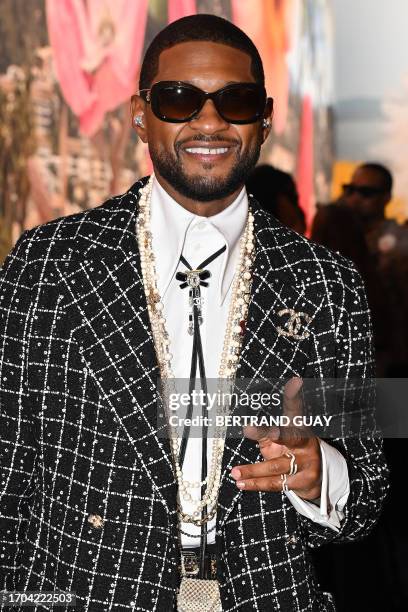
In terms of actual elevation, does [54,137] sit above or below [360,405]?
above

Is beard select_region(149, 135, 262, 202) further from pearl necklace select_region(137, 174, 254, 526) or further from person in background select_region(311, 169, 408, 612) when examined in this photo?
person in background select_region(311, 169, 408, 612)

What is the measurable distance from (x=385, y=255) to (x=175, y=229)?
487 centimetres

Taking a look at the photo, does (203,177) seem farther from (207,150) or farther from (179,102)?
(179,102)

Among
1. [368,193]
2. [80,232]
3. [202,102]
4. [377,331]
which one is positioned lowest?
[80,232]

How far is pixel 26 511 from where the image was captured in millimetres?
2312

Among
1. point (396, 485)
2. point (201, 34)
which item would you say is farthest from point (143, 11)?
point (201, 34)

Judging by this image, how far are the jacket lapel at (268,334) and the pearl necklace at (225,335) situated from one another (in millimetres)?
19

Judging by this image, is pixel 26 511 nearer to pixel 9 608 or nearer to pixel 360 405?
pixel 9 608

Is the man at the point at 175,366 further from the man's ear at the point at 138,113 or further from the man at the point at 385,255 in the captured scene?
the man at the point at 385,255

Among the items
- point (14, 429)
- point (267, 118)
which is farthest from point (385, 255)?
point (14, 429)

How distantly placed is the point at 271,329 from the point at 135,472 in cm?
44

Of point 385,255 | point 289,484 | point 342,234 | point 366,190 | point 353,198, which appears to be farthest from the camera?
point 385,255

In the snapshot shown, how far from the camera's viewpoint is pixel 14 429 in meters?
2.27

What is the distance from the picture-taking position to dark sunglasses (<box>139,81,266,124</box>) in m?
2.29
